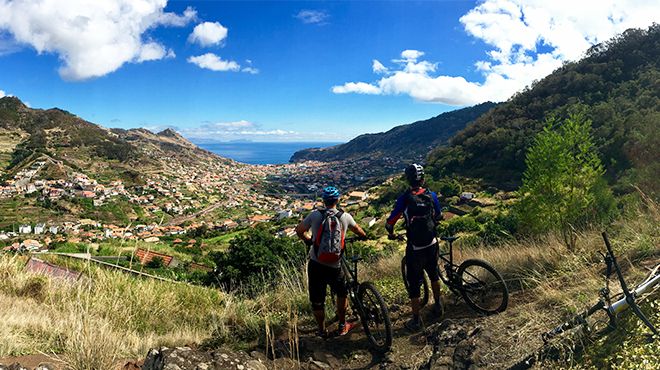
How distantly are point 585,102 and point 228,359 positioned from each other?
68.7 meters

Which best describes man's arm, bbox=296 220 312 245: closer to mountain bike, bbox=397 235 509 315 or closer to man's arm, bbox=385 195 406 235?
man's arm, bbox=385 195 406 235

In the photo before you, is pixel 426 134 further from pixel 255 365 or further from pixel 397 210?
pixel 255 365

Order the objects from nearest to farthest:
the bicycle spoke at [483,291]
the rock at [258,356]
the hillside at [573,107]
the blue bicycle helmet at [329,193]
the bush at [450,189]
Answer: the rock at [258,356] < the blue bicycle helmet at [329,193] < the bicycle spoke at [483,291] < the hillside at [573,107] < the bush at [450,189]

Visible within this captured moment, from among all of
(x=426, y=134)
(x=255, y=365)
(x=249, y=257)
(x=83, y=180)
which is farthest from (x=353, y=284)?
(x=426, y=134)

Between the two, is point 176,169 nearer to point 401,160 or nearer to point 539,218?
point 401,160

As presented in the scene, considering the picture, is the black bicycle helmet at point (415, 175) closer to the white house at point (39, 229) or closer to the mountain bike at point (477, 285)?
the mountain bike at point (477, 285)

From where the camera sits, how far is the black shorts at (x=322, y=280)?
13.2 feet

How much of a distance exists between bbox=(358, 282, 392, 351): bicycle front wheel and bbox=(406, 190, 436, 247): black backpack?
31.7 inches

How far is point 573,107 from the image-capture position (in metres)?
50.2

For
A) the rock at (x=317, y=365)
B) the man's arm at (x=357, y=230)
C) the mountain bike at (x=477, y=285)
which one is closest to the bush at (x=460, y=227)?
the mountain bike at (x=477, y=285)

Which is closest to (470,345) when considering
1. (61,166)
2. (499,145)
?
(499,145)

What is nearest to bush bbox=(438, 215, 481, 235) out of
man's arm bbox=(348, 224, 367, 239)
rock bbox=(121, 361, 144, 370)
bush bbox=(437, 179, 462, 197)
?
bush bbox=(437, 179, 462, 197)

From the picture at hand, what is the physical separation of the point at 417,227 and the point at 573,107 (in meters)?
58.8

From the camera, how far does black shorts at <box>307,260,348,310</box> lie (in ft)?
13.2
